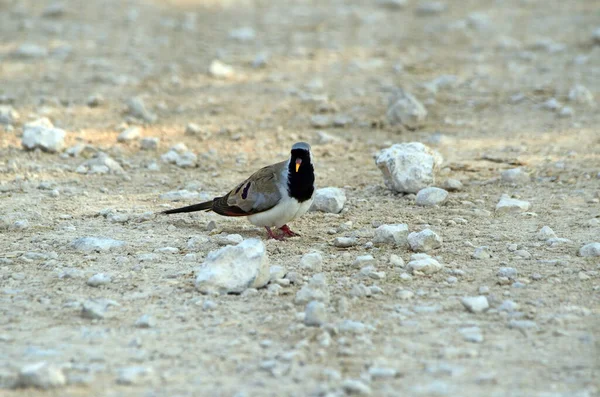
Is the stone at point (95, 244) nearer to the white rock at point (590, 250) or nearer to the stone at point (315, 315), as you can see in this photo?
the stone at point (315, 315)

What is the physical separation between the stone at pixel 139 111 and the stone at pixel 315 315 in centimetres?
464

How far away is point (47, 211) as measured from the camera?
21.0 feet

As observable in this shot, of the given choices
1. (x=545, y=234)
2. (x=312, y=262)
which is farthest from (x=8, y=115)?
(x=545, y=234)

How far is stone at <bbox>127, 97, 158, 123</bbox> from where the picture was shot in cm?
872

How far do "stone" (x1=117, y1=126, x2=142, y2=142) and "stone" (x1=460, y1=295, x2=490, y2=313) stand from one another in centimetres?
431

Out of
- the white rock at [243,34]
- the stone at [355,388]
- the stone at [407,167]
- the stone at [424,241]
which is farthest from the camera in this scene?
the white rock at [243,34]

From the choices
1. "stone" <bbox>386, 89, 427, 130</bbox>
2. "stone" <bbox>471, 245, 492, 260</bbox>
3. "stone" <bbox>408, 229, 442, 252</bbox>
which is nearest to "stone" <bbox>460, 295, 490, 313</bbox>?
"stone" <bbox>471, 245, 492, 260</bbox>

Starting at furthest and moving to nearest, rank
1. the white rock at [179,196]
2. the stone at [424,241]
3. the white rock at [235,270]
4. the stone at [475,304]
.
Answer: the white rock at [179,196] → the stone at [424,241] → the white rock at [235,270] → the stone at [475,304]

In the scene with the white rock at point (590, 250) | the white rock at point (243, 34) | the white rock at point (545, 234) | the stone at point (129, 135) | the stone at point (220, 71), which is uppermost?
the white rock at point (243, 34)

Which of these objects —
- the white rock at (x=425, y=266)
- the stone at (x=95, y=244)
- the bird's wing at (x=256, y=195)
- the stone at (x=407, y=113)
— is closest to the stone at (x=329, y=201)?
the bird's wing at (x=256, y=195)

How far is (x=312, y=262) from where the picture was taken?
5.25m

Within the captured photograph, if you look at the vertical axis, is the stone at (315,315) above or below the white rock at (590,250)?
below

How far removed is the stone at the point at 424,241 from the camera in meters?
5.52

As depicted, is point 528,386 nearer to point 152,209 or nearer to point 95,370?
point 95,370
